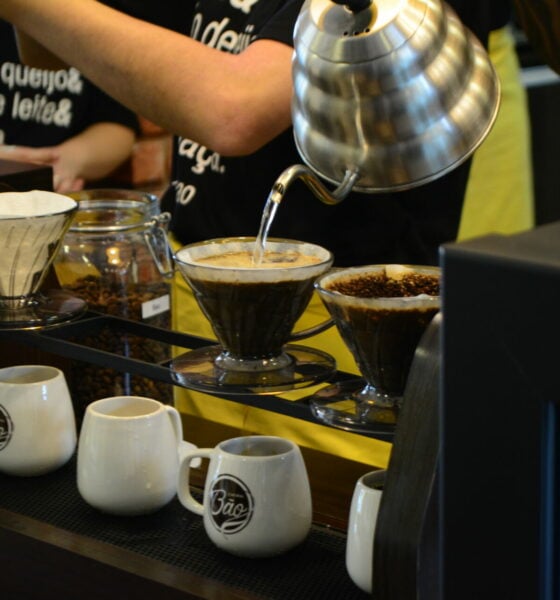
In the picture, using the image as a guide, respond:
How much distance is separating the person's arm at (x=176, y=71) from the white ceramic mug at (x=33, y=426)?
442 mm

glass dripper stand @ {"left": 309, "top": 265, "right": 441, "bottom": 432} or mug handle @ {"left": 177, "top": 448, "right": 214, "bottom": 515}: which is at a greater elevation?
glass dripper stand @ {"left": 309, "top": 265, "right": 441, "bottom": 432}

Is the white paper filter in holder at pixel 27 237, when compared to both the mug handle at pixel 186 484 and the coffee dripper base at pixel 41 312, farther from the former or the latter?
the mug handle at pixel 186 484

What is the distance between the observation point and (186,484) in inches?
37.5

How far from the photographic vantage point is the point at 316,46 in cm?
89

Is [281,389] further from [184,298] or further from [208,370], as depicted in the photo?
[184,298]

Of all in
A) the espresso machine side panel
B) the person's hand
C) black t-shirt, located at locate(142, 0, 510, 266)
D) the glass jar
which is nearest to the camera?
the espresso machine side panel

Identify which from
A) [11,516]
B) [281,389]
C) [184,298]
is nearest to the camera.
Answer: [281,389]

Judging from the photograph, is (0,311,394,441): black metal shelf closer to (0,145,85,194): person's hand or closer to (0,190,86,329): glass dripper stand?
(0,190,86,329): glass dripper stand

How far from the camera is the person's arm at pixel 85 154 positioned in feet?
8.43

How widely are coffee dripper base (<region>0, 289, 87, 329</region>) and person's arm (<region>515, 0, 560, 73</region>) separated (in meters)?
Answer: 0.52

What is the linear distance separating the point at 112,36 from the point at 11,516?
67 cm

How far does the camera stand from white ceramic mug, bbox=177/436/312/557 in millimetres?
868

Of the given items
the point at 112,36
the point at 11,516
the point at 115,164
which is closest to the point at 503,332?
the point at 11,516

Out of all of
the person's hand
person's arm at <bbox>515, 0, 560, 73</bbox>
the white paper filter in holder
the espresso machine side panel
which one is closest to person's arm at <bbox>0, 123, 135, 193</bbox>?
the person's hand
